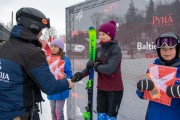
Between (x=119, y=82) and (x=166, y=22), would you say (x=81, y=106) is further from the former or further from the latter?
(x=166, y=22)

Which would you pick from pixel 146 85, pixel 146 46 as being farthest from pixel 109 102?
pixel 146 85

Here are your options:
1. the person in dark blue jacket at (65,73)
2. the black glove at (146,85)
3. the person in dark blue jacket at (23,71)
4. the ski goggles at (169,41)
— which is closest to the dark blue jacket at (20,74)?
the person in dark blue jacket at (23,71)

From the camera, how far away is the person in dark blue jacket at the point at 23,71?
206 centimetres

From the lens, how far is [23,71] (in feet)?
6.85

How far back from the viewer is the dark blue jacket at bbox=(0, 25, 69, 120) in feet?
6.75

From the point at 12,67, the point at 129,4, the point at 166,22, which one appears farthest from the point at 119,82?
the point at 12,67

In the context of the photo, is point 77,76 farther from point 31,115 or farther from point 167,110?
point 167,110

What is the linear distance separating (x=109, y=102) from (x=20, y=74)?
1.54 metres

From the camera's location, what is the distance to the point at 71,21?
16.8 feet

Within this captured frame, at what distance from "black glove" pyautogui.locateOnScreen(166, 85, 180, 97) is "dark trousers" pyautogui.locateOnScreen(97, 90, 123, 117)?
1.16m

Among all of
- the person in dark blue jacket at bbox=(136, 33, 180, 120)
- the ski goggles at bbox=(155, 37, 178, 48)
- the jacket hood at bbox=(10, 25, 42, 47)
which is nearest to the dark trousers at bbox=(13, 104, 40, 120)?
the jacket hood at bbox=(10, 25, 42, 47)

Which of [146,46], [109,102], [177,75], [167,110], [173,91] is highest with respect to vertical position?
[146,46]

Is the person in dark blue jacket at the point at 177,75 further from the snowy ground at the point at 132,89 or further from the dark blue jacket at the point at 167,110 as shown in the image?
the snowy ground at the point at 132,89

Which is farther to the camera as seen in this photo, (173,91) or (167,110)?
(167,110)
